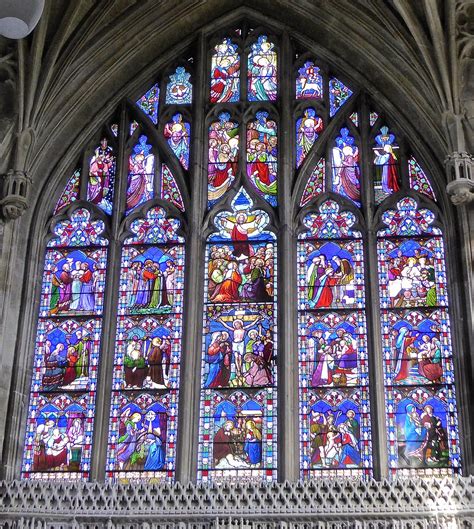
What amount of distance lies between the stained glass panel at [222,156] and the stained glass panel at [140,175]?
0.91m

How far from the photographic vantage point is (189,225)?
17797 mm

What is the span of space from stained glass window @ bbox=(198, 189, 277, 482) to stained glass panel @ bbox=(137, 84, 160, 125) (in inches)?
80.8

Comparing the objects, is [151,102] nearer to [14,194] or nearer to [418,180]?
[14,194]

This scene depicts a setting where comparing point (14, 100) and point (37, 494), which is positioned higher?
point (14, 100)

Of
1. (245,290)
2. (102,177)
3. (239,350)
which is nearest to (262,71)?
(102,177)

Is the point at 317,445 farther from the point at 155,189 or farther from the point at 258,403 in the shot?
the point at 155,189

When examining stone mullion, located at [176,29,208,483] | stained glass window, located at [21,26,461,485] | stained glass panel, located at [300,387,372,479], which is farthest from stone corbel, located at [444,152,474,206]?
stone mullion, located at [176,29,208,483]

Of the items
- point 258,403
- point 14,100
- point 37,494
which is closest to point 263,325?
point 258,403

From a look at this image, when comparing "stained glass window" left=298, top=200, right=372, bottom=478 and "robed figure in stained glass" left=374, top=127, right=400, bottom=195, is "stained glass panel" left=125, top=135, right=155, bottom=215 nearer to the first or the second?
"stained glass window" left=298, top=200, right=372, bottom=478

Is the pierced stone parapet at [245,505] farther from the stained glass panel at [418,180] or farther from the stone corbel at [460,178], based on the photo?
the stained glass panel at [418,180]

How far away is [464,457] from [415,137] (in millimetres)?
4998

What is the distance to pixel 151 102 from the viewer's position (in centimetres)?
1914

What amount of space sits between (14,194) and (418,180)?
5.84 m

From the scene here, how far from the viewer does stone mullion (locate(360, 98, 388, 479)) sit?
15844 mm
